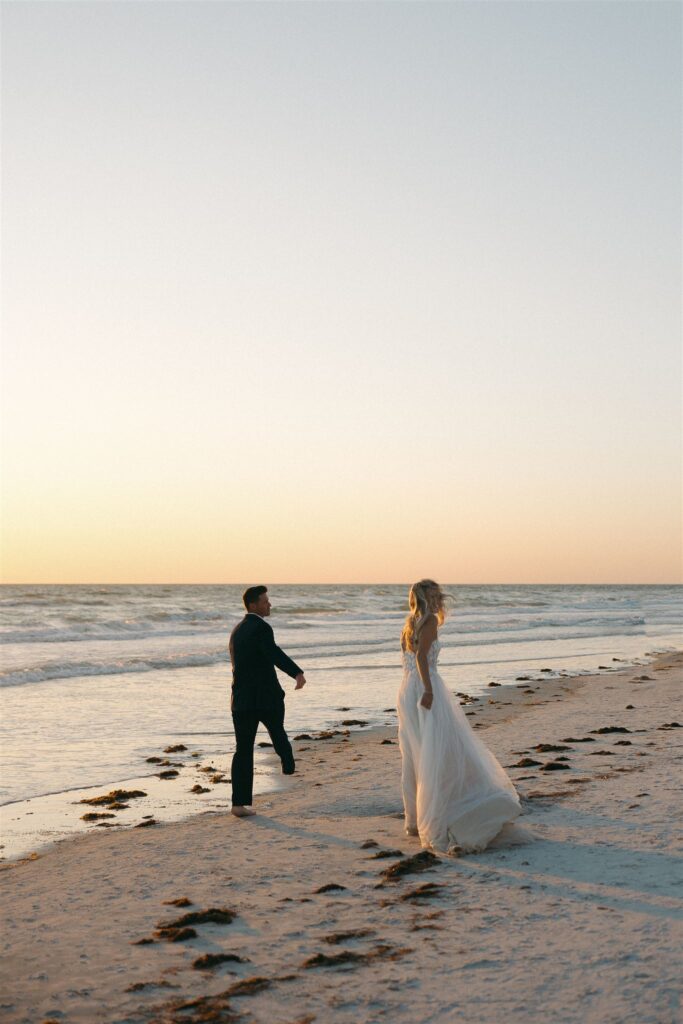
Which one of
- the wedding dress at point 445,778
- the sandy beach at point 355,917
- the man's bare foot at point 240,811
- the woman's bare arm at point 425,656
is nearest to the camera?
the sandy beach at point 355,917

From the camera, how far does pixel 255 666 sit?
8.70 metres

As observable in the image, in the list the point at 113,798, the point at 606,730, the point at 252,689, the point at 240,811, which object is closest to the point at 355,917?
the point at 240,811

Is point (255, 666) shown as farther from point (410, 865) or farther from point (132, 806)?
point (410, 865)

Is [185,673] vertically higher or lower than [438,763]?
lower

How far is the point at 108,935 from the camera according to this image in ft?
17.6

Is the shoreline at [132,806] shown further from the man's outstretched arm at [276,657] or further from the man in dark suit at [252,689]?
the man's outstretched arm at [276,657]

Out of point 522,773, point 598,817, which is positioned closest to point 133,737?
point 522,773

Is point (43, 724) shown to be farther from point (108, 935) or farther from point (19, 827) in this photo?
point (108, 935)

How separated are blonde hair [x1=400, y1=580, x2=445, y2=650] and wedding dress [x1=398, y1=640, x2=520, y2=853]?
0.15m

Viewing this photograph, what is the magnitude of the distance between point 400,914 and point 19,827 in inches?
167

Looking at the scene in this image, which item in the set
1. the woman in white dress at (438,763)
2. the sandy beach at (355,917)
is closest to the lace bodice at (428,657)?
the woman in white dress at (438,763)

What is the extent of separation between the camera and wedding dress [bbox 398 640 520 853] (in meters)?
6.67

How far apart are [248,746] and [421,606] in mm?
2464

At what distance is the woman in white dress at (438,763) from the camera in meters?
6.68
